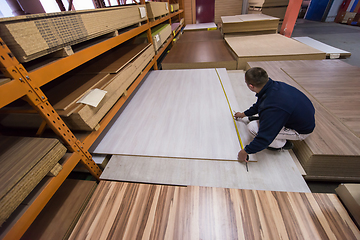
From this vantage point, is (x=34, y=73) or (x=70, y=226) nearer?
(x=34, y=73)

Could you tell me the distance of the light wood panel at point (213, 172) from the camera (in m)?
1.30

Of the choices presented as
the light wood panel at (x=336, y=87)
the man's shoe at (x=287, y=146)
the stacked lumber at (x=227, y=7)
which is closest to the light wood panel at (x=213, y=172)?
the man's shoe at (x=287, y=146)

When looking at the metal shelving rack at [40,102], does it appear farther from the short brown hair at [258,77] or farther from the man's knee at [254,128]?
the man's knee at [254,128]

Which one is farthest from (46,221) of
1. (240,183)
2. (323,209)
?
(323,209)

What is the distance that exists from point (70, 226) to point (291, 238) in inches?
62.8

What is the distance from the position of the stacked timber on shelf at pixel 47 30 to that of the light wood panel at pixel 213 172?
113cm

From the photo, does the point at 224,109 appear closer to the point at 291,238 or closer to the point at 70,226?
the point at 291,238

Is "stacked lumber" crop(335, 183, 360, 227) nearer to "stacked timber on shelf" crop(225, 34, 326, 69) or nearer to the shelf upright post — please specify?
the shelf upright post

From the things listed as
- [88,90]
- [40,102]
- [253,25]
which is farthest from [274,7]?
[40,102]

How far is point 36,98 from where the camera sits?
0.98 metres

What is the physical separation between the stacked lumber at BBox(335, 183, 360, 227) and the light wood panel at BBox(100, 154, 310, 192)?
0.69ft

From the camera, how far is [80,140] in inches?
54.5

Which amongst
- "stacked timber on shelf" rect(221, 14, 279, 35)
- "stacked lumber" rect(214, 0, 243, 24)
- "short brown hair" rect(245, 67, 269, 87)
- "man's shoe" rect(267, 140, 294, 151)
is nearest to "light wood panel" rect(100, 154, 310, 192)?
"man's shoe" rect(267, 140, 294, 151)

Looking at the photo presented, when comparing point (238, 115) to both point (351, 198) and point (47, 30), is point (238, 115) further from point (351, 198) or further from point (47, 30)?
point (47, 30)
